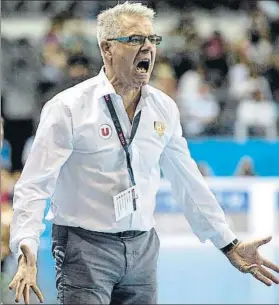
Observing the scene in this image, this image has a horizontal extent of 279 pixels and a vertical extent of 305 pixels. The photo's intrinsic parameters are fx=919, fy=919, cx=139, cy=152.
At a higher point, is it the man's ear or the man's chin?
the man's ear

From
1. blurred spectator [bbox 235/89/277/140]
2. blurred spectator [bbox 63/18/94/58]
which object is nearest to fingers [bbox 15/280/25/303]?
blurred spectator [bbox 235/89/277/140]

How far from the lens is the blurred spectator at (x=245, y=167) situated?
953 cm

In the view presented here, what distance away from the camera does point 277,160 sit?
9781mm

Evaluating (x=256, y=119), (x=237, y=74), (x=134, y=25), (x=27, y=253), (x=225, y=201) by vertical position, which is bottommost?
(x=225, y=201)

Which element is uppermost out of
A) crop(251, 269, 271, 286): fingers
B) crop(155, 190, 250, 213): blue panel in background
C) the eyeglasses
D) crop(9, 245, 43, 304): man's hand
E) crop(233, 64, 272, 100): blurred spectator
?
the eyeglasses

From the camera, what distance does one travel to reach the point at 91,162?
125 inches

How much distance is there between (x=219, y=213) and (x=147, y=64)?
25.9 inches

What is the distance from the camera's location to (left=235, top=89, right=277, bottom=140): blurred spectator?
1036 cm

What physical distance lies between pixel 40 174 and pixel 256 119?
24.7 ft

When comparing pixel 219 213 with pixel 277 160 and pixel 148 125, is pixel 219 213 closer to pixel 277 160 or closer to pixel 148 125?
pixel 148 125

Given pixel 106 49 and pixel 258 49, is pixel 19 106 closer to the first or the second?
pixel 258 49

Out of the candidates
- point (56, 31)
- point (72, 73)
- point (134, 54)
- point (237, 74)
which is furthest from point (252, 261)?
point (56, 31)

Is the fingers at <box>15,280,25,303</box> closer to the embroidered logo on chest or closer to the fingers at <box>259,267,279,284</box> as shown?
the embroidered logo on chest

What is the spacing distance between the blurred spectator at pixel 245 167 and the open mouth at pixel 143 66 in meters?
6.41
